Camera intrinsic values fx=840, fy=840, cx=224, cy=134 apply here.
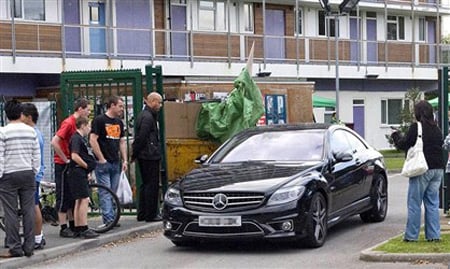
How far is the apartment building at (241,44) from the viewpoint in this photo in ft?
89.1

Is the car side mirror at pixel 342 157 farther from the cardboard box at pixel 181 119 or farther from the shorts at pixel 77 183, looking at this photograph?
the cardboard box at pixel 181 119

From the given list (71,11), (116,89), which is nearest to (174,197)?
(116,89)

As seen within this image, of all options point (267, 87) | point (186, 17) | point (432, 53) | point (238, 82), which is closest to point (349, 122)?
point (432, 53)

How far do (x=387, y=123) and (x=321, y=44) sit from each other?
739 centimetres

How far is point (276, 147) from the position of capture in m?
11.6

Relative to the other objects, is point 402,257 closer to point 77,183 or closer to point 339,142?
point 339,142

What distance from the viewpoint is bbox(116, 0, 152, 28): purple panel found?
30.6 meters

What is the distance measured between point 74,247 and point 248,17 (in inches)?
1024

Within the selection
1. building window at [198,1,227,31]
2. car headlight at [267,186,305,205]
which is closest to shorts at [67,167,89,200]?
car headlight at [267,186,305,205]

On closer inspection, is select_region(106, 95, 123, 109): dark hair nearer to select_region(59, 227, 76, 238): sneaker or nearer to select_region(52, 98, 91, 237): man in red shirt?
select_region(52, 98, 91, 237): man in red shirt

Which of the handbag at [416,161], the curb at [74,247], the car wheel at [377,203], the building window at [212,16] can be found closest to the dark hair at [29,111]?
the curb at [74,247]

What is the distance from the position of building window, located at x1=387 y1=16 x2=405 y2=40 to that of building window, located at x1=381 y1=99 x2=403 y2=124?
11.0 ft

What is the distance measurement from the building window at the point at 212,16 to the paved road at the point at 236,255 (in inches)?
886

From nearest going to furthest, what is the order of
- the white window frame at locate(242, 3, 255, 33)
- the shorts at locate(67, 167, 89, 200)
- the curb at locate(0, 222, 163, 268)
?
the curb at locate(0, 222, 163, 268) → the shorts at locate(67, 167, 89, 200) → the white window frame at locate(242, 3, 255, 33)
